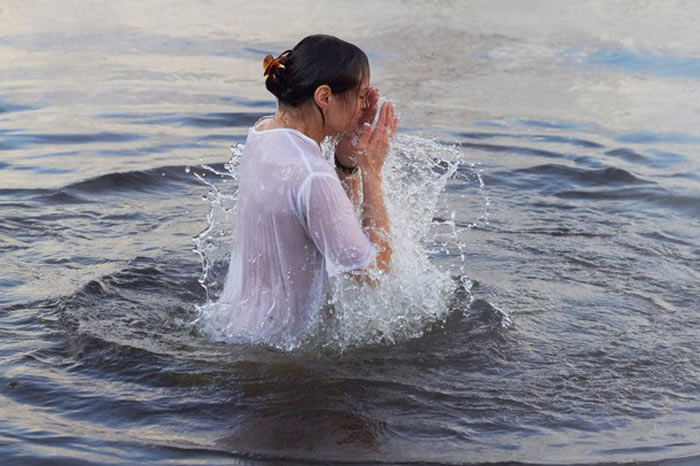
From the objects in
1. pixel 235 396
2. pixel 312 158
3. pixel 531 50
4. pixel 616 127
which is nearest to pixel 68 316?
pixel 235 396

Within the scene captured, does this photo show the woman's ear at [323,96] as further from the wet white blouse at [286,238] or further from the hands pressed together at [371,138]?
the hands pressed together at [371,138]

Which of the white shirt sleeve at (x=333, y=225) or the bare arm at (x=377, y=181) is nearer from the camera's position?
the white shirt sleeve at (x=333, y=225)

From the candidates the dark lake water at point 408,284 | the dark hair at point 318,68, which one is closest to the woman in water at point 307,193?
the dark hair at point 318,68

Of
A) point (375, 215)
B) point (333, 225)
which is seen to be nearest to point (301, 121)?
point (333, 225)

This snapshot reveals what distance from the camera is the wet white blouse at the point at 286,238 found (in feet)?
13.9

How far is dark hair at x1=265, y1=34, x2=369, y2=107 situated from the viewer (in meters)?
4.22

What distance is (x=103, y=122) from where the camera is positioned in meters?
9.63

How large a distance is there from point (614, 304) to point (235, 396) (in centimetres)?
233

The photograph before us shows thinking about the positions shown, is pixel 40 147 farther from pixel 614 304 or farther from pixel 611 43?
pixel 611 43

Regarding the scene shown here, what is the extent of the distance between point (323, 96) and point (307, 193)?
39 centimetres

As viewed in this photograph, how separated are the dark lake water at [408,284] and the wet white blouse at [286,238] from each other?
23 centimetres

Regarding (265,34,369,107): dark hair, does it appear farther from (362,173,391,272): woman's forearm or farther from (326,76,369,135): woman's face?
(362,173,391,272): woman's forearm

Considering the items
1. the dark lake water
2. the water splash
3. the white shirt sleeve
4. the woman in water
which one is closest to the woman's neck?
the woman in water

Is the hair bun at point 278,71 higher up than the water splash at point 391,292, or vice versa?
the hair bun at point 278,71
